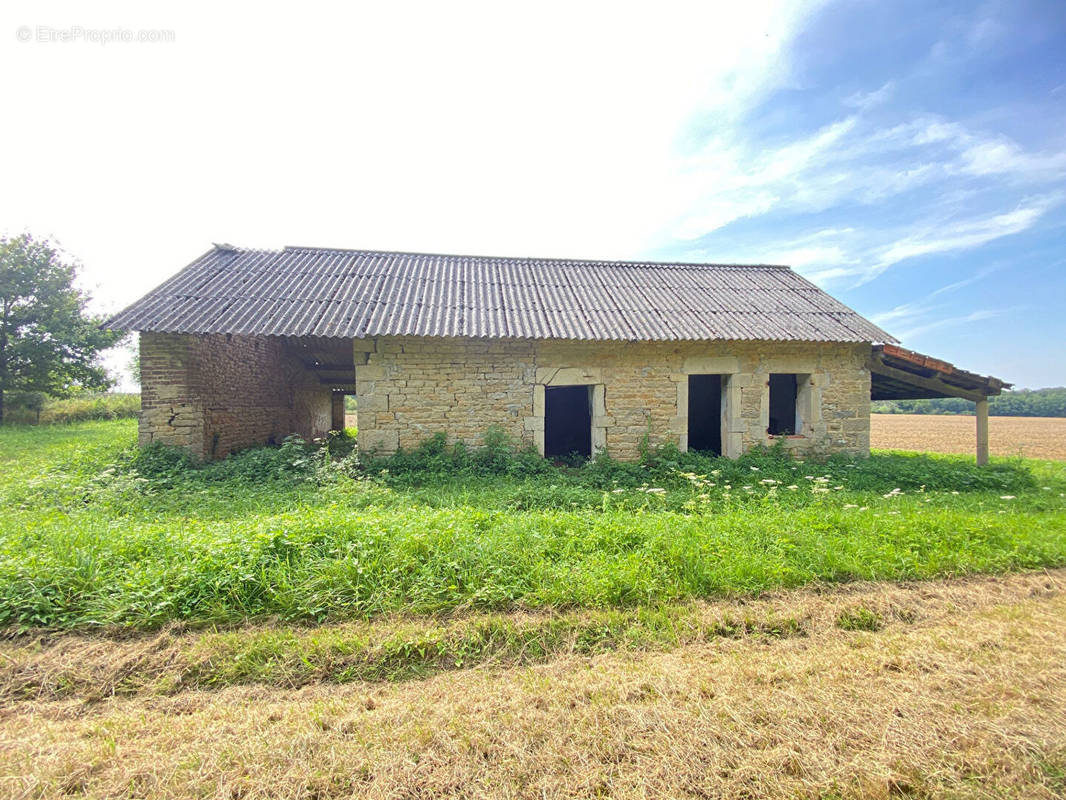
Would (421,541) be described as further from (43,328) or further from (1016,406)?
(1016,406)

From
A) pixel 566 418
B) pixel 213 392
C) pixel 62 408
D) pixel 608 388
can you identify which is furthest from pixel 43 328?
pixel 608 388

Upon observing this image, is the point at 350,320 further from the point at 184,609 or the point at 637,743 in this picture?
the point at 637,743

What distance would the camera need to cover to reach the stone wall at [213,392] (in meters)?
7.26

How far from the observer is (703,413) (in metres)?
10.7

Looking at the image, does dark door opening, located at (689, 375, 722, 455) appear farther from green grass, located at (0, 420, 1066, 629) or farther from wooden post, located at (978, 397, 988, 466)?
wooden post, located at (978, 397, 988, 466)

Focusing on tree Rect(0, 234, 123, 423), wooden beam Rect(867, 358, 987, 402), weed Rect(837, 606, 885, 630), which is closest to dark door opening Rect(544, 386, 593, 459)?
wooden beam Rect(867, 358, 987, 402)

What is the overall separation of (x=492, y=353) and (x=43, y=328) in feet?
66.0

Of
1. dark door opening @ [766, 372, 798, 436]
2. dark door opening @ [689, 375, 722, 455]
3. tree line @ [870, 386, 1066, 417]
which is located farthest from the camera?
tree line @ [870, 386, 1066, 417]

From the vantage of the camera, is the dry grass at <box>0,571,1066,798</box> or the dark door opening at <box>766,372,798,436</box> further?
the dark door opening at <box>766,372,798,436</box>

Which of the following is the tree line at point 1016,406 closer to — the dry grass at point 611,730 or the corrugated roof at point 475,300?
the corrugated roof at point 475,300

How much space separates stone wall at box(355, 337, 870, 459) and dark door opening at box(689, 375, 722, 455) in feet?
6.27

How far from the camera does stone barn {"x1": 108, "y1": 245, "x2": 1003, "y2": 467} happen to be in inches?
294

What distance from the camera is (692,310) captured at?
30.1 feet

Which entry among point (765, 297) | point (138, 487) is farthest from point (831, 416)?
point (138, 487)
